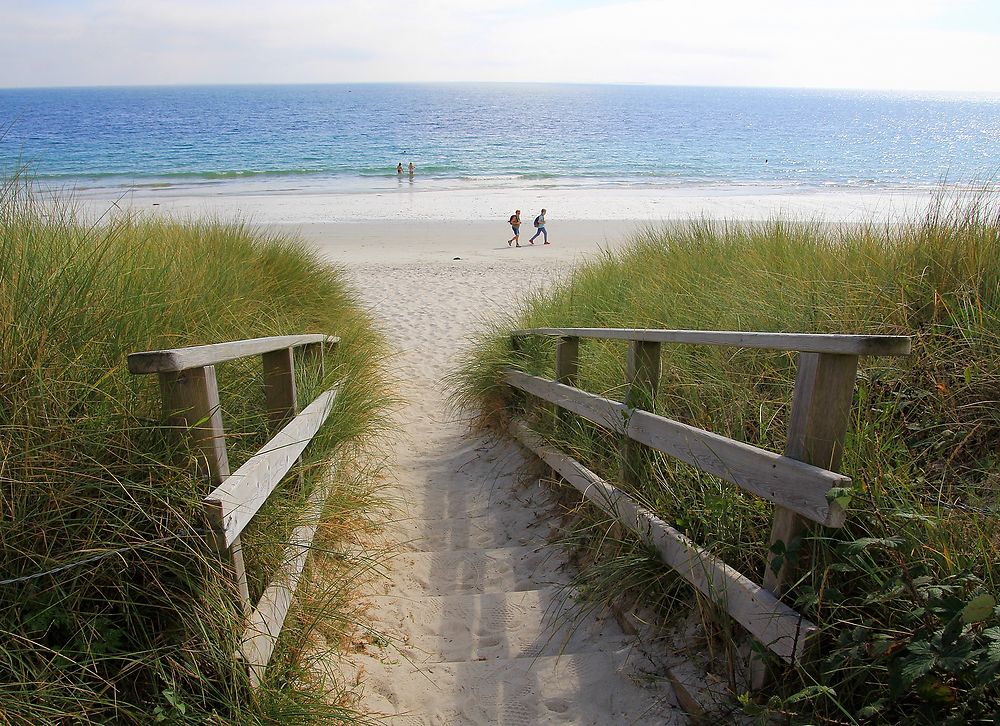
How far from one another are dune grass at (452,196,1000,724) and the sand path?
30cm

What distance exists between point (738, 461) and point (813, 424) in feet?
1.25

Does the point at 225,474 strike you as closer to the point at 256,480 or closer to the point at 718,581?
the point at 256,480

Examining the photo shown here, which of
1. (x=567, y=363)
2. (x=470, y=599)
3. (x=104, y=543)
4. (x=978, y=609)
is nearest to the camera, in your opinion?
(x=978, y=609)

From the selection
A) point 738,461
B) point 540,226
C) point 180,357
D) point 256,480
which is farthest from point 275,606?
point 540,226

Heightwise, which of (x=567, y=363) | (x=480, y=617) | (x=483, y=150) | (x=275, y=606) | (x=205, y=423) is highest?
(x=483, y=150)

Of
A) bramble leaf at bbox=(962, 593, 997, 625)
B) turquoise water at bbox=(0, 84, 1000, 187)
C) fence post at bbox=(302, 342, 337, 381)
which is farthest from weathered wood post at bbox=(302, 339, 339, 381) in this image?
turquoise water at bbox=(0, 84, 1000, 187)

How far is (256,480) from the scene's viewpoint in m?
2.50

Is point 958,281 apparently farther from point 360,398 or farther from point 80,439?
point 80,439

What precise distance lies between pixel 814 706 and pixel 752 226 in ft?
19.1

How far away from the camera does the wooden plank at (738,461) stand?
2119mm

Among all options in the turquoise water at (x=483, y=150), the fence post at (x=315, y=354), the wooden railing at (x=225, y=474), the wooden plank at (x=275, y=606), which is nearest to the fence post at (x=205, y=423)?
the wooden railing at (x=225, y=474)

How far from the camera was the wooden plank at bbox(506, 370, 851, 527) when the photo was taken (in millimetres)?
2119

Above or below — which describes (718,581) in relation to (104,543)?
below

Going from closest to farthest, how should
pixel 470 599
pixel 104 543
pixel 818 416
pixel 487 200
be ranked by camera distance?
pixel 104 543, pixel 818 416, pixel 470 599, pixel 487 200
